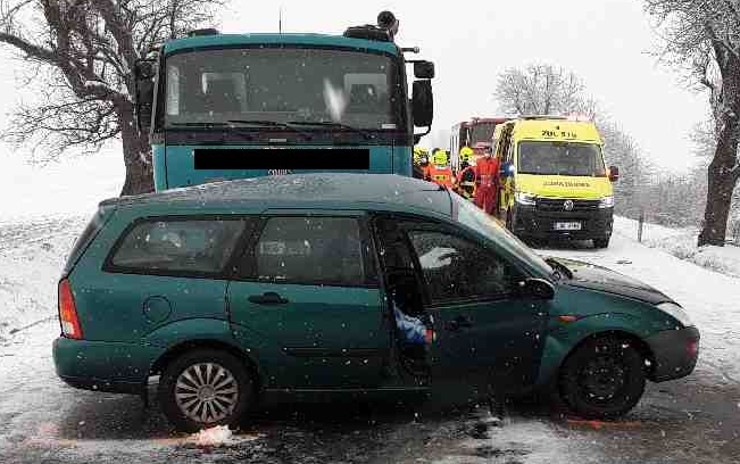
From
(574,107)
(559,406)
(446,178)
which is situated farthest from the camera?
(574,107)

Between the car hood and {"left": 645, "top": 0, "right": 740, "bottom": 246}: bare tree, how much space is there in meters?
16.6

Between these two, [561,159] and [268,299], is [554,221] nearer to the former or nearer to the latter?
[561,159]

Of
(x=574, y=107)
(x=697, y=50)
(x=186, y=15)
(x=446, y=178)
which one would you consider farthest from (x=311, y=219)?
(x=574, y=107)

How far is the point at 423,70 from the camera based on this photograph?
872cm

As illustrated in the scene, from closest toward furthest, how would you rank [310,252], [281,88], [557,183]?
[310,252] → [281,88] → [557,183]

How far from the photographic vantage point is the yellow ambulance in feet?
50.8

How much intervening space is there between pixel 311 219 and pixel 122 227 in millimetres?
1243

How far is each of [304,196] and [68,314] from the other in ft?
5.62

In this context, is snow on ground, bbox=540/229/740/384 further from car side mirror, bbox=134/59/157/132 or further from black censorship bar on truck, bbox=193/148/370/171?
car side mirror, bbox=134/59/157/132

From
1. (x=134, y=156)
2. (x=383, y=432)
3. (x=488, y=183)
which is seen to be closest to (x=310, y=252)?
(x=383, y=432)

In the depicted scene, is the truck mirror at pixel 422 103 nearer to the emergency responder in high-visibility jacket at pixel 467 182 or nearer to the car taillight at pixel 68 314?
the car taillight at pixel 68 314

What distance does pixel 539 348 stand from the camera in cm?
532

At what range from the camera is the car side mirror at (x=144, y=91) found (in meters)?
8.12

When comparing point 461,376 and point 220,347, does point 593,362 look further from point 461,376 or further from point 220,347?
point 220,347
